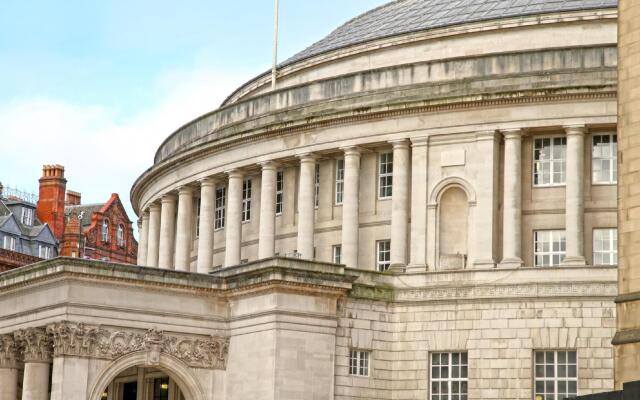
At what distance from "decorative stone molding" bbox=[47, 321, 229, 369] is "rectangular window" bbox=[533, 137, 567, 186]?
503 inches

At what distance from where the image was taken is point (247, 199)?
6178 centimetres

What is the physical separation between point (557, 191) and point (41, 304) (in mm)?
18630

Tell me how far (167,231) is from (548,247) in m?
20.0

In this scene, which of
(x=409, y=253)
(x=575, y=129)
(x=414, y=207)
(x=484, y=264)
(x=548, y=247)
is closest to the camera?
(x=575, y=129)

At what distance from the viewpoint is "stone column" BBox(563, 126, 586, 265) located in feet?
171

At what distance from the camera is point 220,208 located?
208ft

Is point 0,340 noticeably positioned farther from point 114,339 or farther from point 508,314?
point 508,314

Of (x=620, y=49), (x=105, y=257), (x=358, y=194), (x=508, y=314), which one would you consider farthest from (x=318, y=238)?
(x=105, y=257)

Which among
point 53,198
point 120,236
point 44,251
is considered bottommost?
point 44,251

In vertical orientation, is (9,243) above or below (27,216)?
below

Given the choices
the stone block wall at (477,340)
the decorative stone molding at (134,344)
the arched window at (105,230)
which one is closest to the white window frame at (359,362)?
the stone block wall at (477,340)

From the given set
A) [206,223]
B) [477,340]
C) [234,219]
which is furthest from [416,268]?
[206,223]

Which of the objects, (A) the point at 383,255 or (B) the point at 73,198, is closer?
(A) the point at 383,255

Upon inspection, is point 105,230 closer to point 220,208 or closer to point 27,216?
point 27,216
